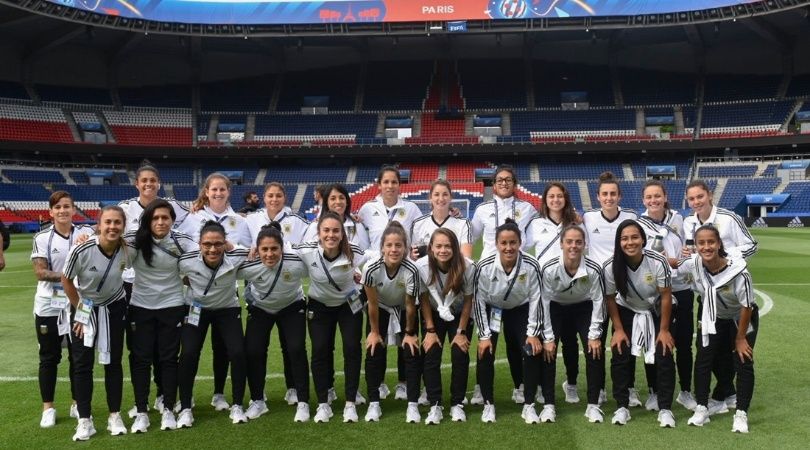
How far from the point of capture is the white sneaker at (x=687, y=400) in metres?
5.01

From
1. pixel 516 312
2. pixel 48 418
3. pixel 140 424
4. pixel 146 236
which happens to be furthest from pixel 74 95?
pixel 516 312

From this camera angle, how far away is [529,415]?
4.73 metres

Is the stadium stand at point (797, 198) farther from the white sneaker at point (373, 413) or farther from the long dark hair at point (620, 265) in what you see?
the white sneaker at point (373, 413)

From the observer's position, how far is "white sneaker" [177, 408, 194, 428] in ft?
15.5

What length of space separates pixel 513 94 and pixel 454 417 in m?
43.1

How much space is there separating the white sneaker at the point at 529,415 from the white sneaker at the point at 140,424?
3020 mm

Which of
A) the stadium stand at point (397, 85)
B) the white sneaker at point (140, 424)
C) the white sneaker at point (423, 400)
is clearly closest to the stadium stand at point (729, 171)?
the stadium stand at point (397, 85)

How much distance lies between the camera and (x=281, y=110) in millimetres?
45781

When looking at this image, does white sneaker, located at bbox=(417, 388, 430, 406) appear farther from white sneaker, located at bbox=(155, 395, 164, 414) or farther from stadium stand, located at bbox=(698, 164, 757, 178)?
stadium stand, located at bbox=(698, 164, 757, 178)

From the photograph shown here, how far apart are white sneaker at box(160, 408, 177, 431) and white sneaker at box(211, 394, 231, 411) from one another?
1.63 feet

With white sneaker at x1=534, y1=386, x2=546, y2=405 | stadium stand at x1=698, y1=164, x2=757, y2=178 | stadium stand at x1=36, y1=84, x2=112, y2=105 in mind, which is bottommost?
white sneaker at x1=534, y1=386, x2=546, y2=405

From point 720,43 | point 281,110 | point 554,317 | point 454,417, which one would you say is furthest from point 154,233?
point 720,43

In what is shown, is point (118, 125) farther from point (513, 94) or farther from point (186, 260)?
point (186, 260)

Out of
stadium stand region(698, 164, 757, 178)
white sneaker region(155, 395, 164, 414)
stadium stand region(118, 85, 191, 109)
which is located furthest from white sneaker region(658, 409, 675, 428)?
stadium stand region(118, 85, 191, 109)
